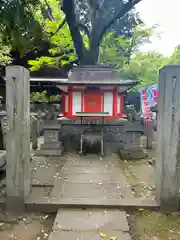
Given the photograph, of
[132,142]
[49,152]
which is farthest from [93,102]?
[49,152]

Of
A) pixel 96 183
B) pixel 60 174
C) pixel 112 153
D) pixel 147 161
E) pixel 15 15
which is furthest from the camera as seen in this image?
pixel 112 153

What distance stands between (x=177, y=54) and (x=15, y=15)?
1658 cm

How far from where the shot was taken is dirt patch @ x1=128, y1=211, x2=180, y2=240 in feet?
9.90

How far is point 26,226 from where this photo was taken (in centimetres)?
325

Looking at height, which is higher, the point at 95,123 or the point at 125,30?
the point at 125,30

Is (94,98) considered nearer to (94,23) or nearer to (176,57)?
(94,23)

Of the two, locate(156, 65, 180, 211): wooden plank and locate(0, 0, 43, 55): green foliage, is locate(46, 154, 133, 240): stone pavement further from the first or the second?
locate(0, 0, 43, 55): green foliage

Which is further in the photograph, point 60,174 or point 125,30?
point 125,30

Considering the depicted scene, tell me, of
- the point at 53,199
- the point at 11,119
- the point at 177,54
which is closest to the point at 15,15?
the point at 11,119

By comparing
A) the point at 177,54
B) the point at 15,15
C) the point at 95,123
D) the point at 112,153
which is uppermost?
the point at 177,54

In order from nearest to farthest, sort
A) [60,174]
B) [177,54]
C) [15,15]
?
[15,15] < [60,174] < [177,54]

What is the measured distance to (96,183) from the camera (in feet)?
15.8

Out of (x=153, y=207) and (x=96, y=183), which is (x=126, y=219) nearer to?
(x=153, y=207)

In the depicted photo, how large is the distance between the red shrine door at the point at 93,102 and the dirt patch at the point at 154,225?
174 inches
